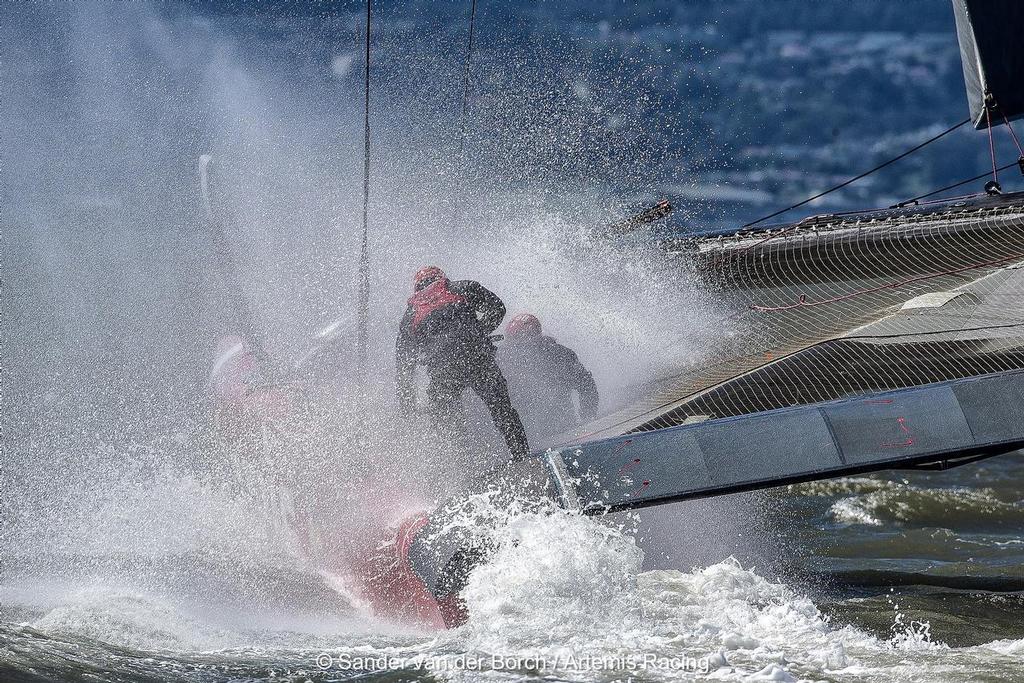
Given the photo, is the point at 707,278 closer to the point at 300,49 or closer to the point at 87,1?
the point at 300,49

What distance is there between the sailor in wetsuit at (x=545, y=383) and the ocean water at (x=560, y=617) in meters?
1.19

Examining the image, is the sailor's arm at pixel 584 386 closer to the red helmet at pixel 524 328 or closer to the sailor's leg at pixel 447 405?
the red helmet at pixel 524 328

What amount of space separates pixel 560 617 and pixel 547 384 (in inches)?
121

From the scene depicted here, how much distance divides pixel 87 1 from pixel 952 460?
751 inches

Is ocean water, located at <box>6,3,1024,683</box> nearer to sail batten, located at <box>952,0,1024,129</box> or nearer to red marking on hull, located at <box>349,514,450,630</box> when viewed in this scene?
red marking on hull, located at <box>349,514,450,630</box>

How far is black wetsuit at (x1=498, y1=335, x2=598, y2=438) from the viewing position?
7098 mm

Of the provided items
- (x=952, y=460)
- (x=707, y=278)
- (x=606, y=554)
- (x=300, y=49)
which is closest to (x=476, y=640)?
(x=606, y=554)

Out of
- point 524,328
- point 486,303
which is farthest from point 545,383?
point 486,303

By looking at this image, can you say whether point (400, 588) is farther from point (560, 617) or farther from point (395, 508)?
point (560, 617)

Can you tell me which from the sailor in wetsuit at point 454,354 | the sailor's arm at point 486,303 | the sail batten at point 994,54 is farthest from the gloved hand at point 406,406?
the sail batten at point 994,54

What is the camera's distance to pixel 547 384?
23.5ft

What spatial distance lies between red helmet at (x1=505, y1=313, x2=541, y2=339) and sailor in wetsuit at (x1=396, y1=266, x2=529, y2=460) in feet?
3.21

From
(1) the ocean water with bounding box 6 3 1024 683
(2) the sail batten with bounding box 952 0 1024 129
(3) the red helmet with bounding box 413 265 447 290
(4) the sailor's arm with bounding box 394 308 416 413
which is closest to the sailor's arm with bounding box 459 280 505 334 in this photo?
(3) the red helmet with bounding box 413 265 447 290

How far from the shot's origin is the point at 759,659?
3902 mm
